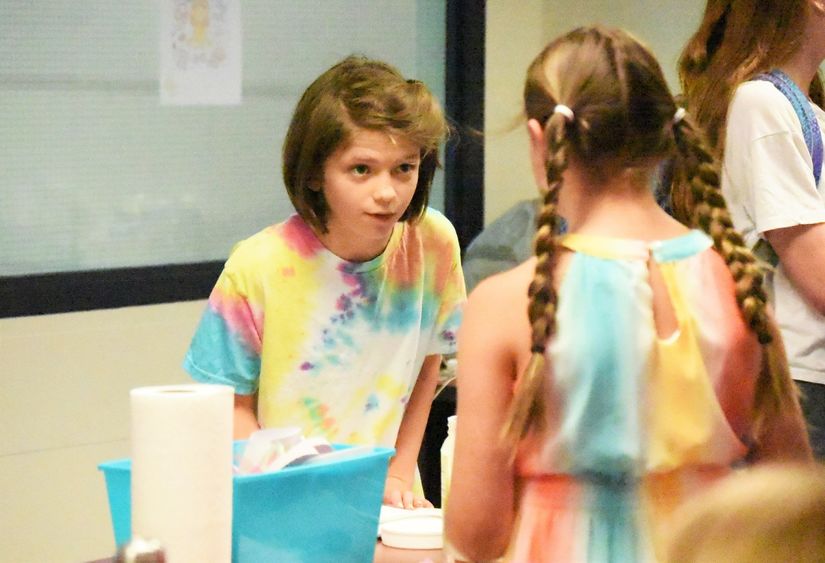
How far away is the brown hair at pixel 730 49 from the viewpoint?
2082 millimetres

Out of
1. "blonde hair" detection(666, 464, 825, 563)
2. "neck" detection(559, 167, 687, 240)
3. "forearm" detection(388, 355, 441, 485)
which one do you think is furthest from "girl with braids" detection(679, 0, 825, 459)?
"blonde hair" detection(666, 464, 825, 563)

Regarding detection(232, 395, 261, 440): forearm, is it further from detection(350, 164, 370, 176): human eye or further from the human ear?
the human ear

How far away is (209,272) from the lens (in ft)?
11.7

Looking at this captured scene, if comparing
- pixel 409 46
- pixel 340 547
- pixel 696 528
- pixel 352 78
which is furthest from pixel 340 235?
pixel 409 46

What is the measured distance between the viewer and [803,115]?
2.03 meters

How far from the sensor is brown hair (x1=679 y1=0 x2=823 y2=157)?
2082 mm

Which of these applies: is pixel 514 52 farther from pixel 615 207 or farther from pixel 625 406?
pixel 625 406

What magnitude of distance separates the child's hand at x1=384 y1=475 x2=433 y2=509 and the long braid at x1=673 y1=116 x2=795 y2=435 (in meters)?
0.70

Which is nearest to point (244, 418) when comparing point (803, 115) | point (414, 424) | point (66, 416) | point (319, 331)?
point (319, 331)

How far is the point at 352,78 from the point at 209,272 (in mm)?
1657

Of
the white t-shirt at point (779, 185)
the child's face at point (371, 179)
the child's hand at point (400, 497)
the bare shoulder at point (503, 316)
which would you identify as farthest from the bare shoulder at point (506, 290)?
the white t-shirt at point (779, 185)

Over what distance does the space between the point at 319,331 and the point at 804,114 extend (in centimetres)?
84

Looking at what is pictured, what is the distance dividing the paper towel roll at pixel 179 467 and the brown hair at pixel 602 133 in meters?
0.35

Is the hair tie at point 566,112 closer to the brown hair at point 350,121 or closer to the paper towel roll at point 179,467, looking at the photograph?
the paper towel roll at point 179,467
